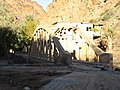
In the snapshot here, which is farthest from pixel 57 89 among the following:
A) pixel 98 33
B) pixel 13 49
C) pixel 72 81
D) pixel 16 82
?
pixel 13 49

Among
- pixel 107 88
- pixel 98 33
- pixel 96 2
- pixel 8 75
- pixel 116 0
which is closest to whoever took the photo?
pixel 107 88

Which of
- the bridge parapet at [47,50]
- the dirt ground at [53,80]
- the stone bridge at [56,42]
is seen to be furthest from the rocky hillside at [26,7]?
the dirt ground at [53,80]

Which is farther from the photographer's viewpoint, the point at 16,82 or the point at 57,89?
the point at 16,82

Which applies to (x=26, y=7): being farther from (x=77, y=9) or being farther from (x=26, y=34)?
(x=26, y=34)

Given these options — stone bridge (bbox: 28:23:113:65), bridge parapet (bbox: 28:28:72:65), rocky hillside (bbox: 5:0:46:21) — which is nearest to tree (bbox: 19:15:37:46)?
stone bridge (bbox: 28:23:113:65)

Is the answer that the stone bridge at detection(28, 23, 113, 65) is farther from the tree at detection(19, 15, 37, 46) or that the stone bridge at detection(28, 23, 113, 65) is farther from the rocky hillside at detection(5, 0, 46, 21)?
the rocky hillside at detection(5, 0, 46, 21)

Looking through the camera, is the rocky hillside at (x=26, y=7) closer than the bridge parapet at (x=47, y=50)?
No

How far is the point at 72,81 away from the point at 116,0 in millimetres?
54345

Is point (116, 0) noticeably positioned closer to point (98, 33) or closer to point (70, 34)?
point (98, 33)

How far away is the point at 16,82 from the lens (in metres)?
12.5

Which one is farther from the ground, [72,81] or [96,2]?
[96,2]

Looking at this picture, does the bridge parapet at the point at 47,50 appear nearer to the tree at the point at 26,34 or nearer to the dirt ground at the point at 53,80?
the dirt ground at the point at 53,80

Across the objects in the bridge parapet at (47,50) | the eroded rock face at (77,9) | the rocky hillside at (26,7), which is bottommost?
the bridge parapet at (47,50)

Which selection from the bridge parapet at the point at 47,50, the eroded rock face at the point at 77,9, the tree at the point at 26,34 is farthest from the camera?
the eroded rock face at the point at 77,9
